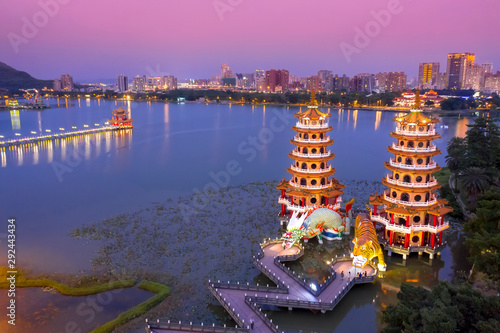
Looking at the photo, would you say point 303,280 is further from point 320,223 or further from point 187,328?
point 320,223

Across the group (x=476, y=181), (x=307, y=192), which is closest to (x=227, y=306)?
(x=307, y=192)

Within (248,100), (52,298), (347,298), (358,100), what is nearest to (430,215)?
(347,298)

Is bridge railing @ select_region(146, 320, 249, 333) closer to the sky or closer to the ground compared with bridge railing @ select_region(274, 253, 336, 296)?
closer to the ground

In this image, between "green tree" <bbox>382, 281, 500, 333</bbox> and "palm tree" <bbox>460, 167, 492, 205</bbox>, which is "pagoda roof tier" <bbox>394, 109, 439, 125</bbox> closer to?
"palm tree" <bbox>460, 167, 492, 205</bbox>

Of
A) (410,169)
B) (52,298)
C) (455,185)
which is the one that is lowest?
(52,298)

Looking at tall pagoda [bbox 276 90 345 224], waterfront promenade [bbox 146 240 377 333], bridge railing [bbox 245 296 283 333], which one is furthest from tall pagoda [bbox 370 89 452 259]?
bridge railing [bbox 245 296 283 333]

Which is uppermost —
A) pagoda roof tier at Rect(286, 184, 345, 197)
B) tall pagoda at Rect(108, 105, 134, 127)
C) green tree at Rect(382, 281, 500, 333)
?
tall pagoda at Rect(108, 105, 134, 127)

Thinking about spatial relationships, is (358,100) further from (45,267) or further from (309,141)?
(45,267)
